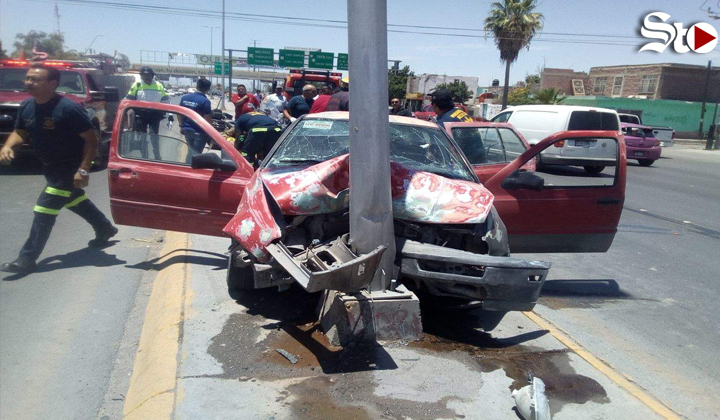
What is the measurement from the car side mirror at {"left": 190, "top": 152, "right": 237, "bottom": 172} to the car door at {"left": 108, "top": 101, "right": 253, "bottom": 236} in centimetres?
1

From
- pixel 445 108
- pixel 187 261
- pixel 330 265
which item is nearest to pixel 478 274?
pixel 330 265

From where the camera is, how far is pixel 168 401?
340 cm

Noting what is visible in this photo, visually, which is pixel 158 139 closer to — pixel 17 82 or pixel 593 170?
pixel 593 170

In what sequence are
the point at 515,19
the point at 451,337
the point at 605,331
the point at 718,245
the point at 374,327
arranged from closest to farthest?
the point at 374,327 → the point at 451,337 → the point at 605,331 → the point at 718,245 → the point at 515,19

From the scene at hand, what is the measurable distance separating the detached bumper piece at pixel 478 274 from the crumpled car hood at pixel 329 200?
9.8 inches

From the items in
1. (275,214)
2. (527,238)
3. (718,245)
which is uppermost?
(275,214)

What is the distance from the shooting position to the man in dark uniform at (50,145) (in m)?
5.77

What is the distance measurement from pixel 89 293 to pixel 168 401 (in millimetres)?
2476

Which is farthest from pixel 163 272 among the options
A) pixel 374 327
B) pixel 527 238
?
pixel 527 238

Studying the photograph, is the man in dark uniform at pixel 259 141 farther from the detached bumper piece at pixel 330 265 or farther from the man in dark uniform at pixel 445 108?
the detached bumper piece at pixel 330 265

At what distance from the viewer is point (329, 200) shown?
14.3 ft

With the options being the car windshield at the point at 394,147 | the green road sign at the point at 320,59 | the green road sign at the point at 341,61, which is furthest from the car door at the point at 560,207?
the green road sign at the point at 320,59

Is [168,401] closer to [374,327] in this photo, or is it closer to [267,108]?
[374,327]

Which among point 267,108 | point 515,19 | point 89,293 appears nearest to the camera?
point 89,293
